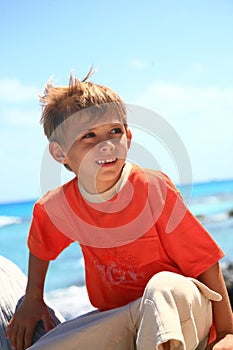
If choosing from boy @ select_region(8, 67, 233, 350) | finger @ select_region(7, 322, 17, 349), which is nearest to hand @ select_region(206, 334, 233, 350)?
boy @ select_region(8, 67, 233, 350)

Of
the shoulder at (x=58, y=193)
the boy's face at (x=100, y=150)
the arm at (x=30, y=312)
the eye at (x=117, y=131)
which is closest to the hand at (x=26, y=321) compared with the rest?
the arm at (x=30, y=312)

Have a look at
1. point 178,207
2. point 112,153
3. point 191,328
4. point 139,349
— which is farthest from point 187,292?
point 112,153

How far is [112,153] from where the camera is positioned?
7.09 ft

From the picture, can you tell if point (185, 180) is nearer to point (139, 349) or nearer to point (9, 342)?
point (139, 349)

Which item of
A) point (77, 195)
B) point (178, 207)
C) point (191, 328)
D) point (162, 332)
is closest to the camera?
point (162, 332)

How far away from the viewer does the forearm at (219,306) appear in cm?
209

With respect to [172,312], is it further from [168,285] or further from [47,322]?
[47,322]

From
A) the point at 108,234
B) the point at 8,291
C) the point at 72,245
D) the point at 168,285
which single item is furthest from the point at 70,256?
the point at 168,285

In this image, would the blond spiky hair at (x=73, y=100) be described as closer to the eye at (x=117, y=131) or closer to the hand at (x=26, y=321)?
the eye at (x=117, y=131)

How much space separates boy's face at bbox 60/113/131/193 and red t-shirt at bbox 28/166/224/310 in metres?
0.07

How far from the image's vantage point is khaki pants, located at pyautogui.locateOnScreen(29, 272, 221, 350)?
171 cm

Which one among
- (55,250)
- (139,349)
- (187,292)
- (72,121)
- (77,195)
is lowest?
(139,349)

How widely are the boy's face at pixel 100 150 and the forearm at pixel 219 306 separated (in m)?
0.46

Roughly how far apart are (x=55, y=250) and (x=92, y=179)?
370 millimetres
